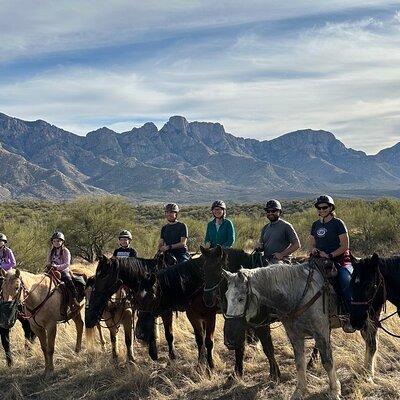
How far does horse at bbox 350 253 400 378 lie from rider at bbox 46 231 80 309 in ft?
18.4

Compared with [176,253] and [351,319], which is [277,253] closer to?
[351,319]

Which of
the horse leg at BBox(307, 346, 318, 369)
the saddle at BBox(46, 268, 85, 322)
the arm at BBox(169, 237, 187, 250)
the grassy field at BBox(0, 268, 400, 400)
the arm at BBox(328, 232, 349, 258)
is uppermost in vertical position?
the arm at BBox(328, 232, 349, 258)

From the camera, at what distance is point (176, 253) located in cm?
939

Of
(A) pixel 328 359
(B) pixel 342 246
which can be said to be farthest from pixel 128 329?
(B) pixel 342 246

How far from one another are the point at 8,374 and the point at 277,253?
552cm

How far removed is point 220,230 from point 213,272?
2113 millimetres

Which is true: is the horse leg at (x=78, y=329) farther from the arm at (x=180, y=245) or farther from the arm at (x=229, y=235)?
the arm at (x=229, y=235)

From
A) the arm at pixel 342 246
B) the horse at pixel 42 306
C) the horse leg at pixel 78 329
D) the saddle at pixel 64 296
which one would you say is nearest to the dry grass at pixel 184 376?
the horse leg at pixel 78 329

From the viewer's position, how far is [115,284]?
23.5ft

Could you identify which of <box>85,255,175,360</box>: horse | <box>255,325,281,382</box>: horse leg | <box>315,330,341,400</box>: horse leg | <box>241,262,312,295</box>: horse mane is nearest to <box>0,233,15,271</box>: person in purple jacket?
<box>85,255,175,360</box>: horse

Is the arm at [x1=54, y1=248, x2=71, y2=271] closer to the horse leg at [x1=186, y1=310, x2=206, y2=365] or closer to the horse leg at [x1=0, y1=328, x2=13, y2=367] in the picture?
the horse leg at [x1=0, y1=328, x2=13, y2=367]

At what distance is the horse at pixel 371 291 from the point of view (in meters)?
5.96

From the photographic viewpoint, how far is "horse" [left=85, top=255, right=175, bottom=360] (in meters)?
6.99

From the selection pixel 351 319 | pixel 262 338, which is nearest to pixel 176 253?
pixel 262 338
